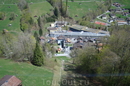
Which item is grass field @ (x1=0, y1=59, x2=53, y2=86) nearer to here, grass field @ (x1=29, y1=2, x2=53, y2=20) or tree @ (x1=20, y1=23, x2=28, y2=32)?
tree @ (x1=20, y1=23, x2=28, y2=32)

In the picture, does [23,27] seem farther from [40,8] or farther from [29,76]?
A: [29,76]

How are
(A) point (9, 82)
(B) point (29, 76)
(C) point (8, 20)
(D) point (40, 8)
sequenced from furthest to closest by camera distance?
(D) point (40, 8) → (C) point (8, 20) → (B) point (29, 76) → (A) point (9, 82)

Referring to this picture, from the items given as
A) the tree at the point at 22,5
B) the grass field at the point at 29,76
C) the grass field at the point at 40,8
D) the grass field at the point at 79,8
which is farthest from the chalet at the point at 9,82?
the grass field at the point at 79,8

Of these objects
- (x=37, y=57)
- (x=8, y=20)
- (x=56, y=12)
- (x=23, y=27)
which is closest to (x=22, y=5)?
(x=8, y=20)

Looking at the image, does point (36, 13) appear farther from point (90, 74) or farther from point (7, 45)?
point (90, 74)

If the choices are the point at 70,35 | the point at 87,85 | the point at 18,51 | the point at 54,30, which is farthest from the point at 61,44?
the point at 87,85

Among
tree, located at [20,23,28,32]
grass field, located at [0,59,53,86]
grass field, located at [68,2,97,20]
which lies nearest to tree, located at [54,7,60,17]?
grass field, located at [68,2,97,20]

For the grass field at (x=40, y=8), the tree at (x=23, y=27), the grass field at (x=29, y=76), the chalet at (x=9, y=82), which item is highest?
the grass field at (x=40, y=8)

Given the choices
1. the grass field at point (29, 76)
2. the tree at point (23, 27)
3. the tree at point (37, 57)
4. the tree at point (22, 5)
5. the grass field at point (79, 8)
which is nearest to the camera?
the grass field at point (29, 76)

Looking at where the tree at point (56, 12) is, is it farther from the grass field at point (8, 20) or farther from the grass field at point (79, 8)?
the grass field at point (8, 20)
